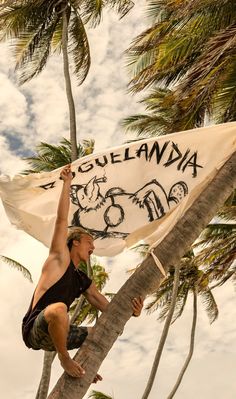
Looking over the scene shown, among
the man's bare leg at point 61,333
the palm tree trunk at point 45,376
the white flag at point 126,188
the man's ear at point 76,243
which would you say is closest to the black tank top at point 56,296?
the man's ear at point 76,243

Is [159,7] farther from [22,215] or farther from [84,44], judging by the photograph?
[22,215]

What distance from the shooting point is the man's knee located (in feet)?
9.79

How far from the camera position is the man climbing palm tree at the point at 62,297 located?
300 centimetres

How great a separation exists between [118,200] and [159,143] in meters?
0.61

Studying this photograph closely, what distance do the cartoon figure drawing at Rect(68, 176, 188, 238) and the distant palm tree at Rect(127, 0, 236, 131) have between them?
4023 mm

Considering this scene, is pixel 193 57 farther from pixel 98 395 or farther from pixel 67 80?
pixel 98 395

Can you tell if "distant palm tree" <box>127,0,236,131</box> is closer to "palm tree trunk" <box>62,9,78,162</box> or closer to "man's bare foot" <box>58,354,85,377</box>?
"palm tree trunk" <box>62,9,78,162</box>

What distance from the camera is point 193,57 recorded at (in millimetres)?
11258

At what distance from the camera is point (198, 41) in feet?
34.2

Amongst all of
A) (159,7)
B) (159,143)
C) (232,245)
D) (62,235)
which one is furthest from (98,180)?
(232,245)

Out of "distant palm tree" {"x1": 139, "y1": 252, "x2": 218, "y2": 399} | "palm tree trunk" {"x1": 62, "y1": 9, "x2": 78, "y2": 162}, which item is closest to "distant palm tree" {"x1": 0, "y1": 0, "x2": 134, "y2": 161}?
"palm tree trunk" {"x1": 62, "y1": 9, "x2": 78, "y2": 162}

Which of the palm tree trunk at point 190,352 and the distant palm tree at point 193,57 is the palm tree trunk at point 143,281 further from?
the palm tree trunk at point 190,352

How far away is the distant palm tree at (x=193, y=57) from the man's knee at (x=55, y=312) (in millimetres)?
5476

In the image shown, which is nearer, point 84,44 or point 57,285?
point 57,285
